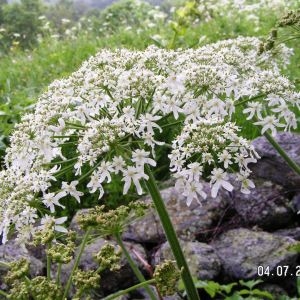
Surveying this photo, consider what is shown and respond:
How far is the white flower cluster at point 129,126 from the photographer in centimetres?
235

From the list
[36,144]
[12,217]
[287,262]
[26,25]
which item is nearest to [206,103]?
[36,144]

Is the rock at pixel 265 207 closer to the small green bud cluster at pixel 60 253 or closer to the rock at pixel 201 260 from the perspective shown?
the rock at pixel 201 260

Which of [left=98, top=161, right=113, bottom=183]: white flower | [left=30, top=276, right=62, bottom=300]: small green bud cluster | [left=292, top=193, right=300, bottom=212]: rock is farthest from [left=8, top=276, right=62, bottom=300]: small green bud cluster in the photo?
[left=292, top=193, right=300, bottom=212]: rock

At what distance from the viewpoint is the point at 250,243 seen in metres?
3.94

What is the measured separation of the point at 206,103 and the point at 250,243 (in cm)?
169

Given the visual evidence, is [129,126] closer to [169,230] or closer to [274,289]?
[169,230]

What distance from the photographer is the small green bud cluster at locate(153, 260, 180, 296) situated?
2285mm

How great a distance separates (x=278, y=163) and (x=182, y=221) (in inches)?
34.9

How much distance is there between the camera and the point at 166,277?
2318 millimetres

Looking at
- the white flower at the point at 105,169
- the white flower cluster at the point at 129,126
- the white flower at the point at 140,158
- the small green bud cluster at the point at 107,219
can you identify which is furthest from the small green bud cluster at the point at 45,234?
the white flower at the point at 140,158

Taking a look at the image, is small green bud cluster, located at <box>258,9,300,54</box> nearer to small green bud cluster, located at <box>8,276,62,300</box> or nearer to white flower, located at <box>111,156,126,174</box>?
white flower, located at <box>111,156,126,174</box>

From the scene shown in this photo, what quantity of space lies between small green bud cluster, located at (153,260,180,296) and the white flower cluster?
0.29 meters

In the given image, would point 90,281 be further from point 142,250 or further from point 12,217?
point 142,250

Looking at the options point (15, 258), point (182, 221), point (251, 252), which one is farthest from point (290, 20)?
point (15, 258)
